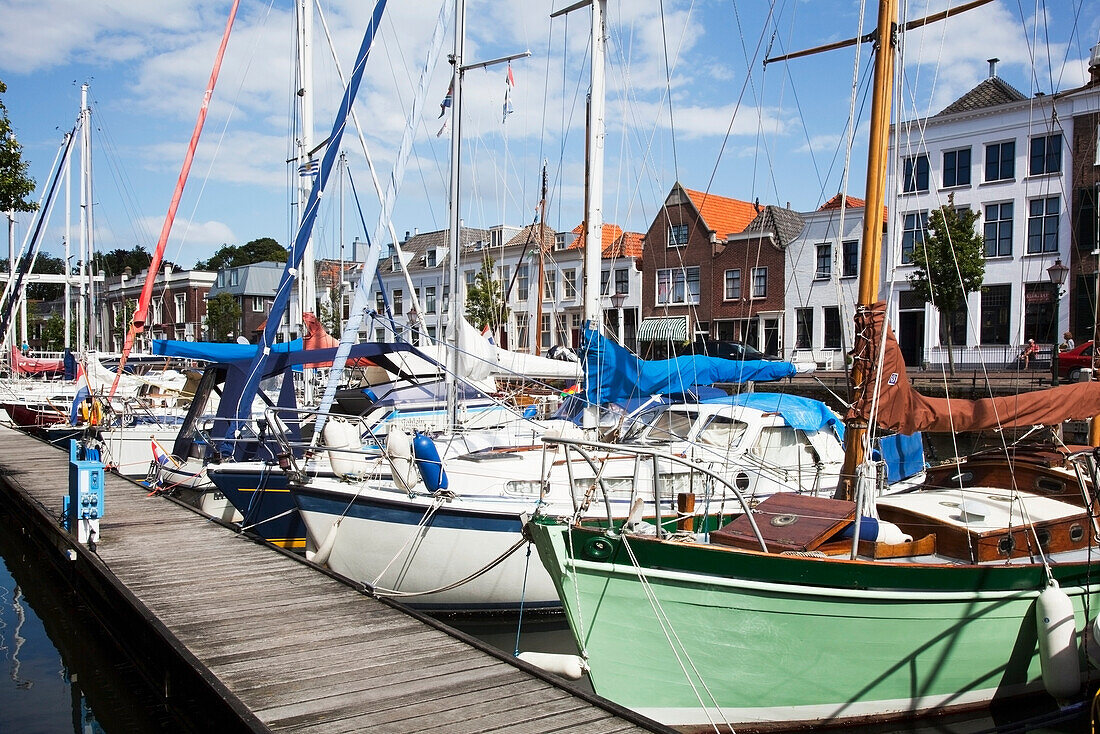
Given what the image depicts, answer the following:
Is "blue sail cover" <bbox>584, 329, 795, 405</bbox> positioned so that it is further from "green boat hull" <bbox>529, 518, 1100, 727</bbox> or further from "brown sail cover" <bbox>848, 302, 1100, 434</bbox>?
"green boat hull" <bbox>529, 518, 1100, 727</bbox>

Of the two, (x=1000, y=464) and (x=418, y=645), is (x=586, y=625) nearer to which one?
(x=418, y=645)

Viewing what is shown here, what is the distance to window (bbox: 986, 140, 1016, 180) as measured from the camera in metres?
32.2

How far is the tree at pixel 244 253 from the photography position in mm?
101750

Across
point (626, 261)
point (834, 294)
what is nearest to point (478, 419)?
point (834, 294)

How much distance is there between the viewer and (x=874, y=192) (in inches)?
353

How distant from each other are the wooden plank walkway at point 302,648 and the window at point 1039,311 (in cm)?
2928

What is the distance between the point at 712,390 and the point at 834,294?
81.2ft

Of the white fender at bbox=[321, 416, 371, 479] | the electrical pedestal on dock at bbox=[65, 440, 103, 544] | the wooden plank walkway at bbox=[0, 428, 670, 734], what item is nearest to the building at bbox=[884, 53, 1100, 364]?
the white fender at bbox=[321, 416, 371, 479]

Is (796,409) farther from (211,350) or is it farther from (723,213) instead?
(723,213)

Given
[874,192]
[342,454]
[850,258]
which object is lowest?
[342,454]

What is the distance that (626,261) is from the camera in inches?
1731

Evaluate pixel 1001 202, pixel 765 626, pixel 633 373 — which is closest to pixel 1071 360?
pixel 1001 202

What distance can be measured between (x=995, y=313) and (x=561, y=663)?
101 ft

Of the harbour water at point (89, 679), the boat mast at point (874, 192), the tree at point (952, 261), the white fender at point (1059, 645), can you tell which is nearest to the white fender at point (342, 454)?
the harbour water at point (89, 679)
